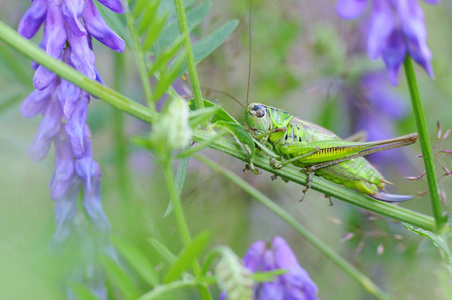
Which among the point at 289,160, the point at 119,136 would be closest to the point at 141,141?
the point at 289,160

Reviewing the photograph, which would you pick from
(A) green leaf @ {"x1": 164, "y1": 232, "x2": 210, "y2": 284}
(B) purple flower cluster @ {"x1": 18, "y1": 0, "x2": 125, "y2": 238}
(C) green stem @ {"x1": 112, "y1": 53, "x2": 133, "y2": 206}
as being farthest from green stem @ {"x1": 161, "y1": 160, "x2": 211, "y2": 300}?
(C) green stem @ {"x1": 112, "y1": 53, "x2": 133, "y2": 206}

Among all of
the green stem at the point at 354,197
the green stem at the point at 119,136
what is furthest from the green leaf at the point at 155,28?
the green stem at the point at 119,136

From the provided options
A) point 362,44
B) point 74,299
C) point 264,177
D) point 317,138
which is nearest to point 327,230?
point 264,177

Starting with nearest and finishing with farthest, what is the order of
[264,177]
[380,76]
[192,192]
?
[192,192], [264,177], [380,76]

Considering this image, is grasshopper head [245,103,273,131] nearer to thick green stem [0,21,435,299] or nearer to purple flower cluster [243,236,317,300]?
thick green stem [0,21,435,299]

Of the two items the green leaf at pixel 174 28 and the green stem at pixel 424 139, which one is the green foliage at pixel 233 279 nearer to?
the green stem at pixel 424 139

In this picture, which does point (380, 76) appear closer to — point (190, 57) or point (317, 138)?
point (317, 138)

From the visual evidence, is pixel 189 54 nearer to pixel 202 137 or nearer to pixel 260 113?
pixel 202 137
